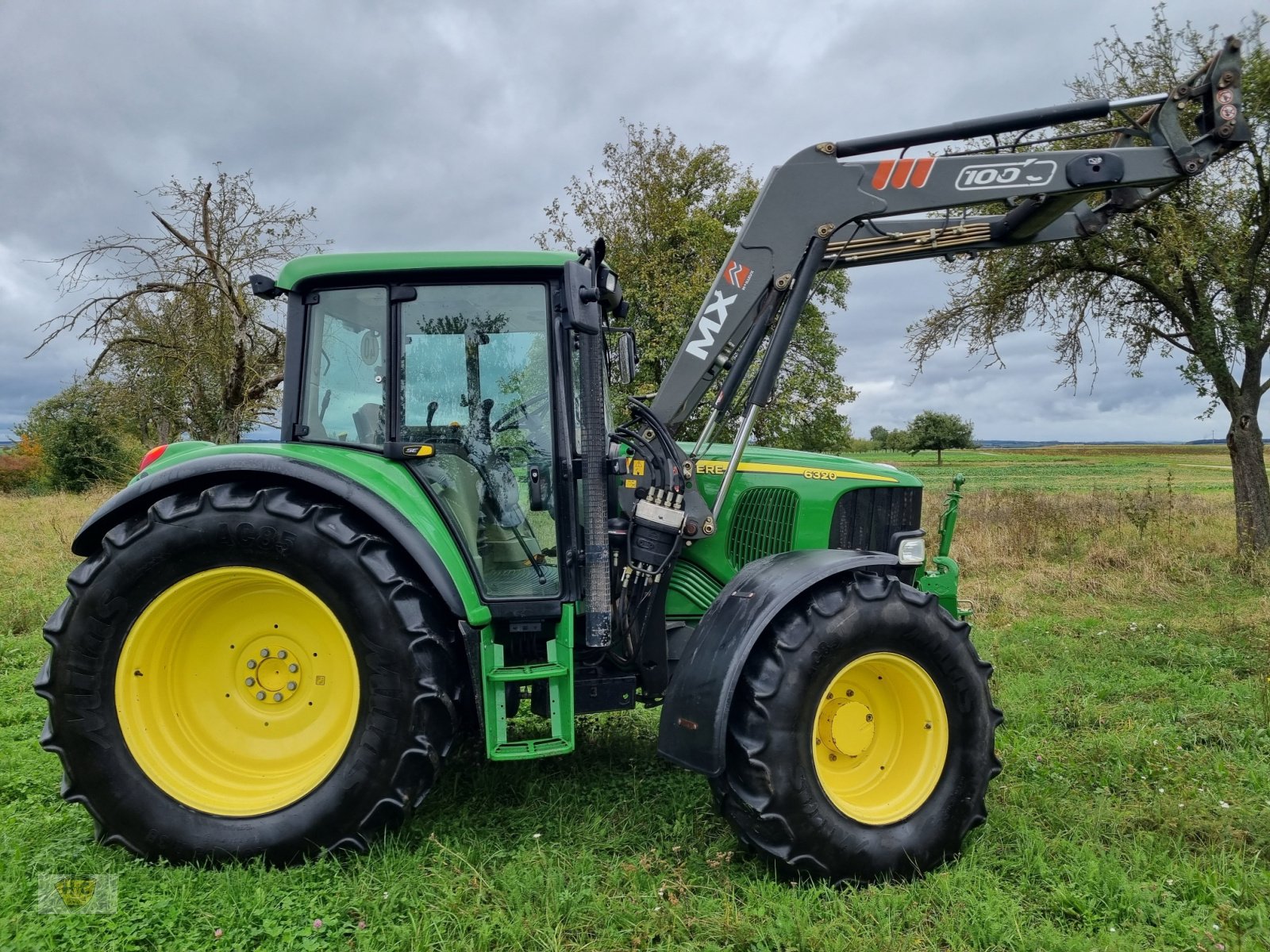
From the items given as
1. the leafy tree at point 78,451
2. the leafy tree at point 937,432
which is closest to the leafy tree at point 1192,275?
the leafy tree at point 78,451

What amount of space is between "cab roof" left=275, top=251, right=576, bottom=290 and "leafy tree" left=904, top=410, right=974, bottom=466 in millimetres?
54203

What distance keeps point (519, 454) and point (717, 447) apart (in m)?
1.11

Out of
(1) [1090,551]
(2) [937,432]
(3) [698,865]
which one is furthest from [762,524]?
(2) [937,432]

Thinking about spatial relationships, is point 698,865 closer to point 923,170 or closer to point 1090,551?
point 923,170

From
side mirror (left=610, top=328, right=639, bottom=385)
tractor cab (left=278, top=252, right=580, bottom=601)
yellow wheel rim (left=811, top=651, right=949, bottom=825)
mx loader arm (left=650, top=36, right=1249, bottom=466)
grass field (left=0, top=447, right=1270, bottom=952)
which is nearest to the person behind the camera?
grass field (left=0, top=447, right=1270, bottom=952)

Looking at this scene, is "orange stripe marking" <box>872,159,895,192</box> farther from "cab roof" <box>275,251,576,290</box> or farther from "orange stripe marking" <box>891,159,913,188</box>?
"cab roof" <box>275,251,576,290</box>

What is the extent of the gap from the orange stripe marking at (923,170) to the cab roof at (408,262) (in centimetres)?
160

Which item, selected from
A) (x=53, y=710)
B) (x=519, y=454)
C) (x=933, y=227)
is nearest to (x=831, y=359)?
(x=933, y=227)

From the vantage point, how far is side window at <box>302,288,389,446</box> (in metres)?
3.28

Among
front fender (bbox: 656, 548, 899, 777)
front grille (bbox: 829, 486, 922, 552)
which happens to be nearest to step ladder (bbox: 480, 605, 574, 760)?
front fender (bbox: 656, 548, 899, 777)

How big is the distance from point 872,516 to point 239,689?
9.51ft

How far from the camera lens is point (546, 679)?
3242 millimetres

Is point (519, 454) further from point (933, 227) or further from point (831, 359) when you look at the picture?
point (831, 359)

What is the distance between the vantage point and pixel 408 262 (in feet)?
10.6
